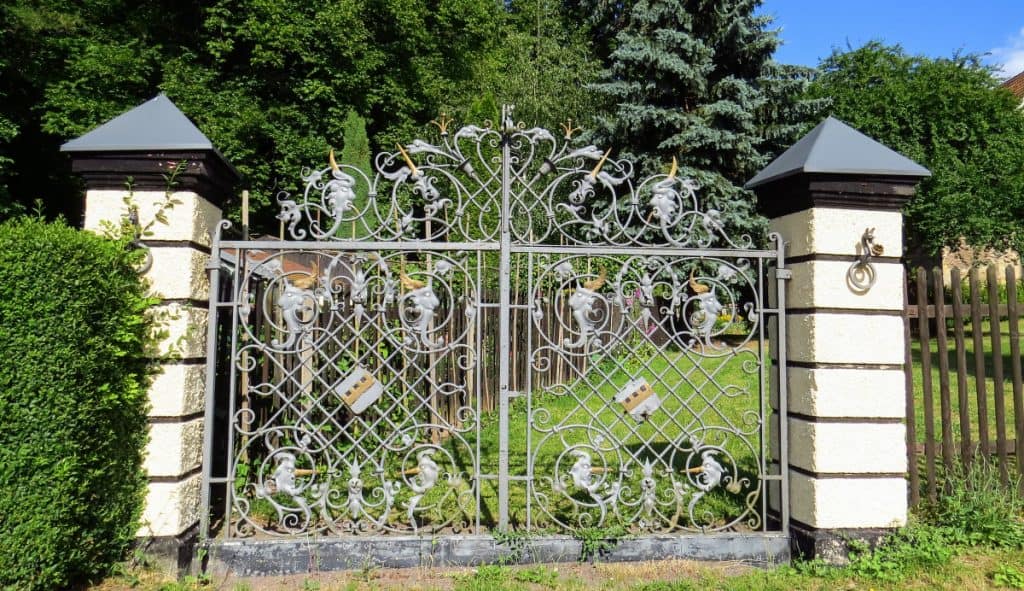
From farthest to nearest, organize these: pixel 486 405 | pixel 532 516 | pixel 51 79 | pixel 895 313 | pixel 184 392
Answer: pixel 51 79
pixel 486 405
pixel 532 516
pixel 895 313
pixel 184 392

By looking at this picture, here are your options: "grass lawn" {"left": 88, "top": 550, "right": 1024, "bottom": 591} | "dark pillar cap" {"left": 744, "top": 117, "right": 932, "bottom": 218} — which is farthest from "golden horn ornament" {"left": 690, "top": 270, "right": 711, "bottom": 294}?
"grass lawn" {"left": 88, "top": 550, "right": 1024, "bottom": 591}

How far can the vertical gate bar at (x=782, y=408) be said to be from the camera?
3656mm

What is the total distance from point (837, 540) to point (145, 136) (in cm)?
448

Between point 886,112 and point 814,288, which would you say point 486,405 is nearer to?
point 814,288

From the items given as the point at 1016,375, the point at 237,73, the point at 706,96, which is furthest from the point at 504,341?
the point at 237,73

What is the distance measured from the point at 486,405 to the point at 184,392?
448 centimetres

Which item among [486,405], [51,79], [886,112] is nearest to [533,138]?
[486,405]

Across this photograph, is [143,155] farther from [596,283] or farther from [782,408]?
[782,408]

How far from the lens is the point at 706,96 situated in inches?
552

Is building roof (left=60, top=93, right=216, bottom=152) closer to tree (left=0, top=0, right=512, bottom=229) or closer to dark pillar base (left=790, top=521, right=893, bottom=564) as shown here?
dark pillar base (left=790, top=521, right=893, bottom=564)

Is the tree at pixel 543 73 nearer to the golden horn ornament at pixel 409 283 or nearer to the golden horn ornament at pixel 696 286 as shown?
the golden horn ornament at pixel 409 283

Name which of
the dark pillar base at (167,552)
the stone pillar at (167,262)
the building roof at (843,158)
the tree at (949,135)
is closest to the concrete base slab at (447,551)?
the dark pillar base at (167,552)

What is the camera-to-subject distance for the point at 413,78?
54.9ft

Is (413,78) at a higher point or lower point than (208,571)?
higher
